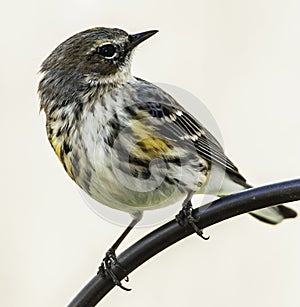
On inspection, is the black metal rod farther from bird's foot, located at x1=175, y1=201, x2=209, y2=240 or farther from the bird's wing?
the bird's wing

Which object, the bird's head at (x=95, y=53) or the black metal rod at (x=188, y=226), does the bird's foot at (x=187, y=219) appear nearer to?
the black metal rod at (x=188, y=226)

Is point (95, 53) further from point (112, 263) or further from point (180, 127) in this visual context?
point (112, 263)

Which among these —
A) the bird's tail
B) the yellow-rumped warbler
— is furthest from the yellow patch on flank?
the bird's tail

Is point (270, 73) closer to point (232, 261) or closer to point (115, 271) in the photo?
point (232, 261)

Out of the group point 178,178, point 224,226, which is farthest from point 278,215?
point 224,226

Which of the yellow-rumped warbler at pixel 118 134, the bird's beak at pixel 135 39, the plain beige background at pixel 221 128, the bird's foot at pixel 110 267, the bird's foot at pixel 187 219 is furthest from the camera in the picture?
the plain beige background at pixel 221 128

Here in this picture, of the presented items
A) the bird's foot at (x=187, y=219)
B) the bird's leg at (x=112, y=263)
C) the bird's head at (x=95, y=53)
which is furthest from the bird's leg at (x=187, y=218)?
the bird's head at (x=95, y=53)
